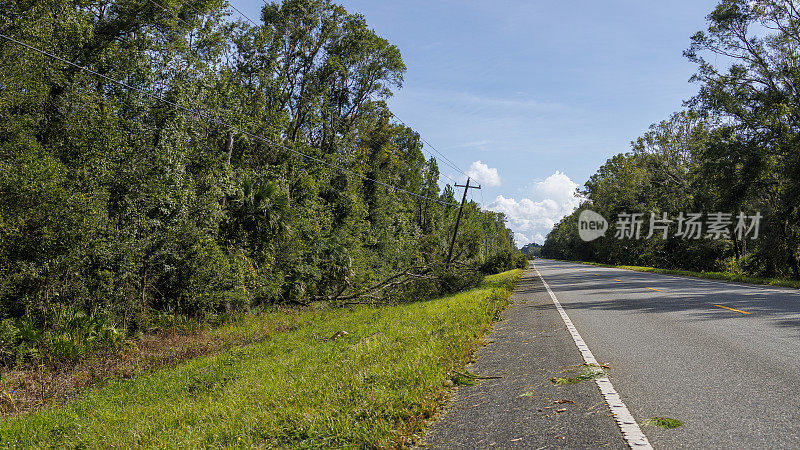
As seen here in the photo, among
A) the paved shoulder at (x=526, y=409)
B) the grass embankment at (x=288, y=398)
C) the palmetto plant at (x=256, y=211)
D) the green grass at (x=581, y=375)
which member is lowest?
the grass embankment at (x=288, y=398)

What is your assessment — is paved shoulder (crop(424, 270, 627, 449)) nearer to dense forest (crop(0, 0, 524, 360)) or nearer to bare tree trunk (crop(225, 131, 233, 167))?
dense forest (crop(0, 0, 524, 360))

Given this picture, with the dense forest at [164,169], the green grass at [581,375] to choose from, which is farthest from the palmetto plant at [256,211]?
the green grass at [581,375]

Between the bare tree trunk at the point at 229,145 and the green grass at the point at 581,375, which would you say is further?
the bare tree trunk at the point at 229,145

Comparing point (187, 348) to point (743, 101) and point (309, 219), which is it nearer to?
point (309, 219)

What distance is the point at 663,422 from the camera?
3746 mm

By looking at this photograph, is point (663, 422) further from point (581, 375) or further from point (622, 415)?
point (581, 375)

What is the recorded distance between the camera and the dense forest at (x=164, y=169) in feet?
36.8

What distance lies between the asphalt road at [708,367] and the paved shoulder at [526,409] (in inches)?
15.9

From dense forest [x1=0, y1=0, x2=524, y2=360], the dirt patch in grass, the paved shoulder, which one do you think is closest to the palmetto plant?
dense forest [x1=0, y1=0, x2=524, y2=360]

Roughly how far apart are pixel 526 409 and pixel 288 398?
2.76 m

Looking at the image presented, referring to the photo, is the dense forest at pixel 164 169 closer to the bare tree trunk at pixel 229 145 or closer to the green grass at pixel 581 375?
the bare tree trunk at pixel 229 145

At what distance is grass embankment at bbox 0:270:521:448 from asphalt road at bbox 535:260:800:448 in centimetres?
212

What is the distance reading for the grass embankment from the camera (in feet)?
13.9

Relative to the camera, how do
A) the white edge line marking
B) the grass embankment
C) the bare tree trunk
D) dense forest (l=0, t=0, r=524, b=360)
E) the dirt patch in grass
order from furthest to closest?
the bare tree trunk → dense forest (l=0, t=0, r=524, b=360) → the dirt patch in grass → the grass embankment → the white edge line marking
